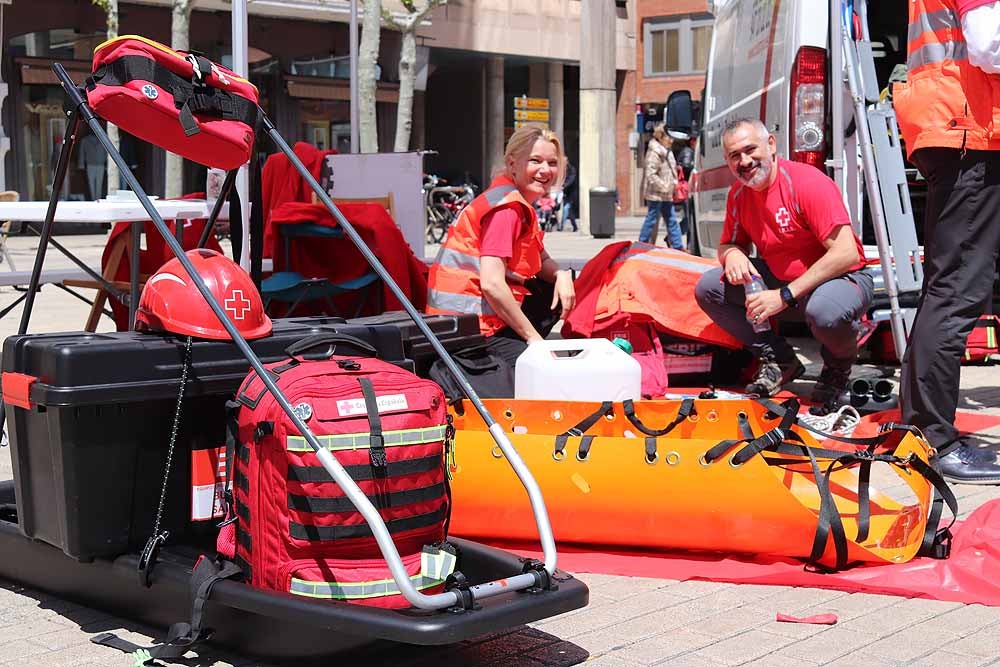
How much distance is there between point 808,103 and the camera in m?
6.69

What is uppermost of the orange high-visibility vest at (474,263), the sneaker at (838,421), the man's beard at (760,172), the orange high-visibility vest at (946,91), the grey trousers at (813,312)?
the orange high-visibility vest at (946,91)

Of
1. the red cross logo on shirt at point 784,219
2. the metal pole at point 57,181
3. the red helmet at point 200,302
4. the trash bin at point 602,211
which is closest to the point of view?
the red helmet at point 200,302

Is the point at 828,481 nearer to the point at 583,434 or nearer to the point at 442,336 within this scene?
the point at 583,434

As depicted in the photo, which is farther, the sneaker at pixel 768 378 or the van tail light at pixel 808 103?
the van tail light at pixel 808 103

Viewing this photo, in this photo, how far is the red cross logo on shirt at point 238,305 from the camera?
3323 millimetres

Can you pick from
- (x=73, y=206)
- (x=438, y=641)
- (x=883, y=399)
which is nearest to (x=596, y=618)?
(x=438, y=641)

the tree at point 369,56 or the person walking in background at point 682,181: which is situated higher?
the tree at point 369,56

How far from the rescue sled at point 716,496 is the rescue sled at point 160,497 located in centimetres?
65

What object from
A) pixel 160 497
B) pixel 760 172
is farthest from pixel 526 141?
pixel 160 497

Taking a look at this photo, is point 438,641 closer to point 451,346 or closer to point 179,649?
point 179,649

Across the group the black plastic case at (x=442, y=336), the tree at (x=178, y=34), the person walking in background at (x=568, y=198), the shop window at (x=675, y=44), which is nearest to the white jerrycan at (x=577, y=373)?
the black plastic case at (x=442, y=336)

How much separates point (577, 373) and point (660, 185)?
13.2m

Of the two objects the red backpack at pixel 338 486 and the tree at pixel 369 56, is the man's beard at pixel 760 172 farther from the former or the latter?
the tree at pixel 369 56

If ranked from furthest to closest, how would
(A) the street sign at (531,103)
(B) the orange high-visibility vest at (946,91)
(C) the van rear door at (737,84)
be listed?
(A) the street sign at (531,103) → (C) the van rear door at (737,84) → (B) the orange high-visibility vest at (946,91)
